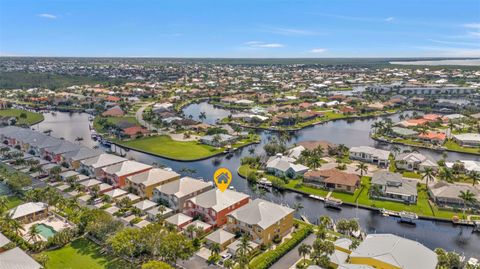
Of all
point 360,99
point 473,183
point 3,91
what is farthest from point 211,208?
point 3,91

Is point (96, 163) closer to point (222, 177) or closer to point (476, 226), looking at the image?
point (222, 177)

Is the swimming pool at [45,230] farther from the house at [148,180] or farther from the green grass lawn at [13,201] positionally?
the house at [148,180]

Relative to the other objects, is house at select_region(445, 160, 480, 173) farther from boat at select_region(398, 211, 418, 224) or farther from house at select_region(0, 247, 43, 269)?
house at select_region(0, 247, 43, 269)

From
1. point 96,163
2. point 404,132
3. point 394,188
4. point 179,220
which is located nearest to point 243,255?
point 179,220

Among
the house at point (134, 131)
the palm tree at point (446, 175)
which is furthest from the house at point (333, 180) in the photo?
the house at point (134, 131)

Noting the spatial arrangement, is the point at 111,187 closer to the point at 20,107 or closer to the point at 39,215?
the point at 39,215
